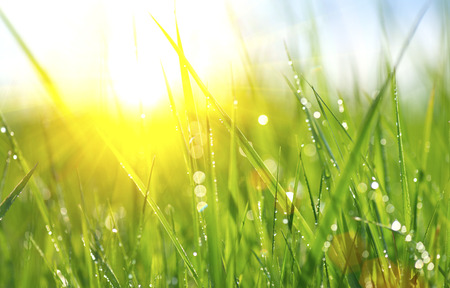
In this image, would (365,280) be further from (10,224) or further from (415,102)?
(415,102)

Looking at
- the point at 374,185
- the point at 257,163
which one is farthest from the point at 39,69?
the point at 374,185

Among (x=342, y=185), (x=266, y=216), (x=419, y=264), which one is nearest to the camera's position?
(x=342, y=185)

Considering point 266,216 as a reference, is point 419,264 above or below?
below

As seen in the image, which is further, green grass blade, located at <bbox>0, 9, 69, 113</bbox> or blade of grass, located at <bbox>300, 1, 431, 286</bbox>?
green grass blade, located at <bbox>0, 9, 69, 113</bbox>

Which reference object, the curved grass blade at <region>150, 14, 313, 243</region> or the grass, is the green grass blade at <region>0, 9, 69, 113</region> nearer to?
the grass

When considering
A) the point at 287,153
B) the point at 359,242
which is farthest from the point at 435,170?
the point at 359,242

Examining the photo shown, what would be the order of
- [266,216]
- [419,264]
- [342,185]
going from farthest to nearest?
[266,216] < [419,264] < [342,185]

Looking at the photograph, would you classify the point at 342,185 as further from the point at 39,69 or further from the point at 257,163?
the point at 39,69

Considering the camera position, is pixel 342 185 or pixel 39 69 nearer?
pixel 342 185

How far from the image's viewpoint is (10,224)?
3.35 feet

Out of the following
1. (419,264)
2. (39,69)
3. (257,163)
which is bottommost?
(419,264)

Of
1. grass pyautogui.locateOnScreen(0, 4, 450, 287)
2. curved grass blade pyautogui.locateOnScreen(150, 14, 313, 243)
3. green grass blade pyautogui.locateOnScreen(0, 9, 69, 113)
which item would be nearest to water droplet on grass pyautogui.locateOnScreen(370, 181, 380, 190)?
grass pyautogui.locateOnScreen(0, 4, 450, 287)

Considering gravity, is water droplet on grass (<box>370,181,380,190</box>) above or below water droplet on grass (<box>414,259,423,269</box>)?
above

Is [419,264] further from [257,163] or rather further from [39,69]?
[39,69]
